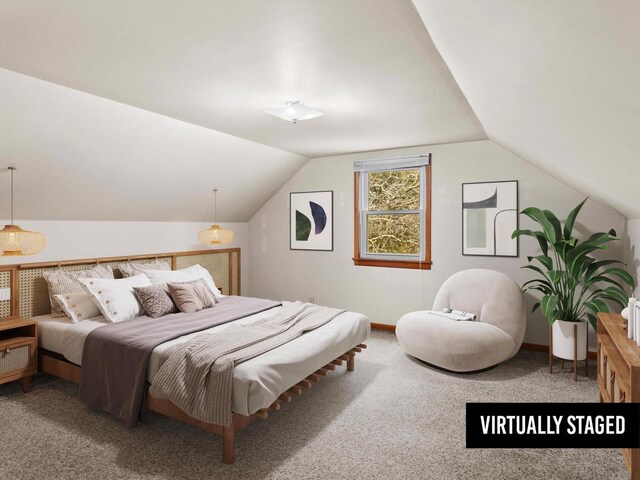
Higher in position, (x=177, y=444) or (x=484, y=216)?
(x=484, y=216)

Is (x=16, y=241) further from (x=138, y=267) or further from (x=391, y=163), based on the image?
(x=391, y=163)

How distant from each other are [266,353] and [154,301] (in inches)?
64.0

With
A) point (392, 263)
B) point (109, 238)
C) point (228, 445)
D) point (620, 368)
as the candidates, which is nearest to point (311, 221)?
point (392, 263)

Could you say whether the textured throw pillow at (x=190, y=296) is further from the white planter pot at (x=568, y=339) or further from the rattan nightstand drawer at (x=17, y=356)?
the white planter pot at (x=568, y=339)

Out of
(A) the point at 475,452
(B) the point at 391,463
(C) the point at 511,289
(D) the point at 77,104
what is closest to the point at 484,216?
(C) the point at 511,289

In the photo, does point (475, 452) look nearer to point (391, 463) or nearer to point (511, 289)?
point (391, 463)

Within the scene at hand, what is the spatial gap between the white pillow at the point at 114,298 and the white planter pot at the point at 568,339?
3.96 m

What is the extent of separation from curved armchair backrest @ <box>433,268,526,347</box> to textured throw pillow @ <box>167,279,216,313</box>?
2.51 meters

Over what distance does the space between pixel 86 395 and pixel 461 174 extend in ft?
14.3

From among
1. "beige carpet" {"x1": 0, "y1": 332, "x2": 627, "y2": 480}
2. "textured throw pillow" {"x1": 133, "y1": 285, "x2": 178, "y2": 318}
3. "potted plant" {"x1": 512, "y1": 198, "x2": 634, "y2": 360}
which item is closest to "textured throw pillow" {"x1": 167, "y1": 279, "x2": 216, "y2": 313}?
"textured throw pillow" {"x1": 133, "y1": 285, "x2": 178, "y2": 318}

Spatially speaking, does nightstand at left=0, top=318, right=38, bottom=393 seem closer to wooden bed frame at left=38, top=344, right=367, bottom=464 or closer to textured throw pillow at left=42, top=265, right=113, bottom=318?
wooden bed frame at left=38, top=344, right=367, bottom=464

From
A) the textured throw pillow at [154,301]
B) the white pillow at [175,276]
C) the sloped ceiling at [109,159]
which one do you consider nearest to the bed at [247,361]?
the textured throw pillow at [154,301]

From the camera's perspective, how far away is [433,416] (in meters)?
3.02

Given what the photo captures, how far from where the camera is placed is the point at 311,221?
589 centimetres
